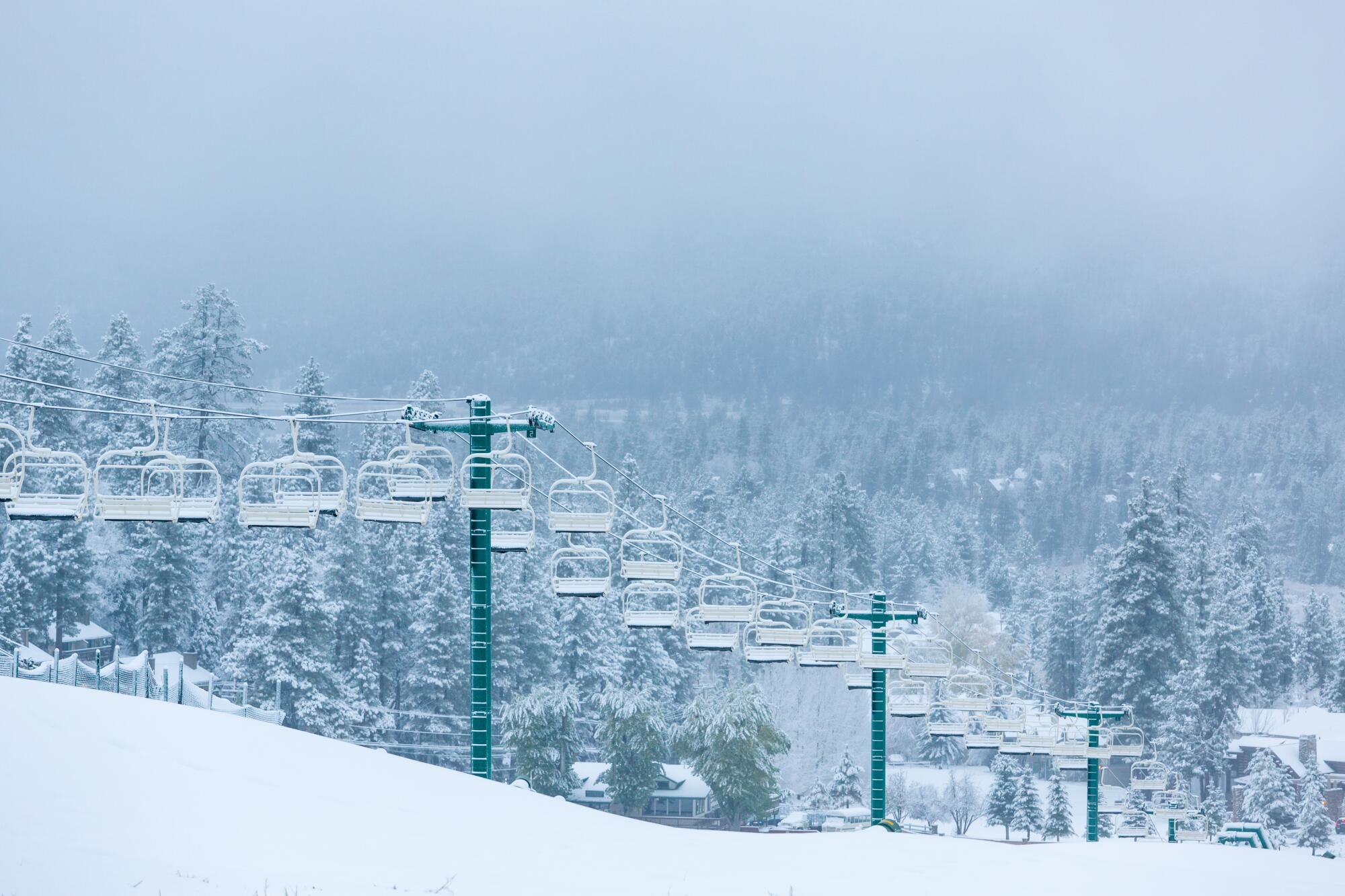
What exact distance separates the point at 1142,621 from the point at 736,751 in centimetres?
2759

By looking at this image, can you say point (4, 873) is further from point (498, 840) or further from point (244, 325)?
point (244, 325)

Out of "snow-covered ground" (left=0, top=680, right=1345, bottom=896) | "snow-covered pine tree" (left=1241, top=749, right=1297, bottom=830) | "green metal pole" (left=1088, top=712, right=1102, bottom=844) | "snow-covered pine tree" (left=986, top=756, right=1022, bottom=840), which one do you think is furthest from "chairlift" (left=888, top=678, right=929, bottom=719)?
"snow-covered pine tree" (left=1241, top=749, right=1297, bottom=830)

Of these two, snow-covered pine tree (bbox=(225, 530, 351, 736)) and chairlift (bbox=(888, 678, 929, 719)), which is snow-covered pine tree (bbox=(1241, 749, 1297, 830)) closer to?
chairlift (bbox=(888, 678, 929, 719))

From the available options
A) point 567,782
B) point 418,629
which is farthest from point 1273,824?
point 418,629

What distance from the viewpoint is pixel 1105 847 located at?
15.4 m

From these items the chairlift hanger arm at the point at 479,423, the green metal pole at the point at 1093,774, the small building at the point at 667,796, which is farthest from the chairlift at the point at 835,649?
the small building at the point at 667,796

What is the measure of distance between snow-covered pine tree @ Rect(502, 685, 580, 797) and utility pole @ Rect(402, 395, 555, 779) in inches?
1107

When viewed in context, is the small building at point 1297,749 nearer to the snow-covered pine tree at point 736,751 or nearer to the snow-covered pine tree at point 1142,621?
the snow-covered pine tree at point 1142,621

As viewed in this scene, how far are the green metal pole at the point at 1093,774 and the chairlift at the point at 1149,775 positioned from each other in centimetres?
613

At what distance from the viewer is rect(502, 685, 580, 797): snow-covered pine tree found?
50750 mm

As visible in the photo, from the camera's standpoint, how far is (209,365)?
63.1 m

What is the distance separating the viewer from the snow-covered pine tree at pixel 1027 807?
194 feet

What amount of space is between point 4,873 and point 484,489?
12151mm

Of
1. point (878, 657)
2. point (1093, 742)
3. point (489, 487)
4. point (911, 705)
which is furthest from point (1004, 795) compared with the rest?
point (489, 487)
